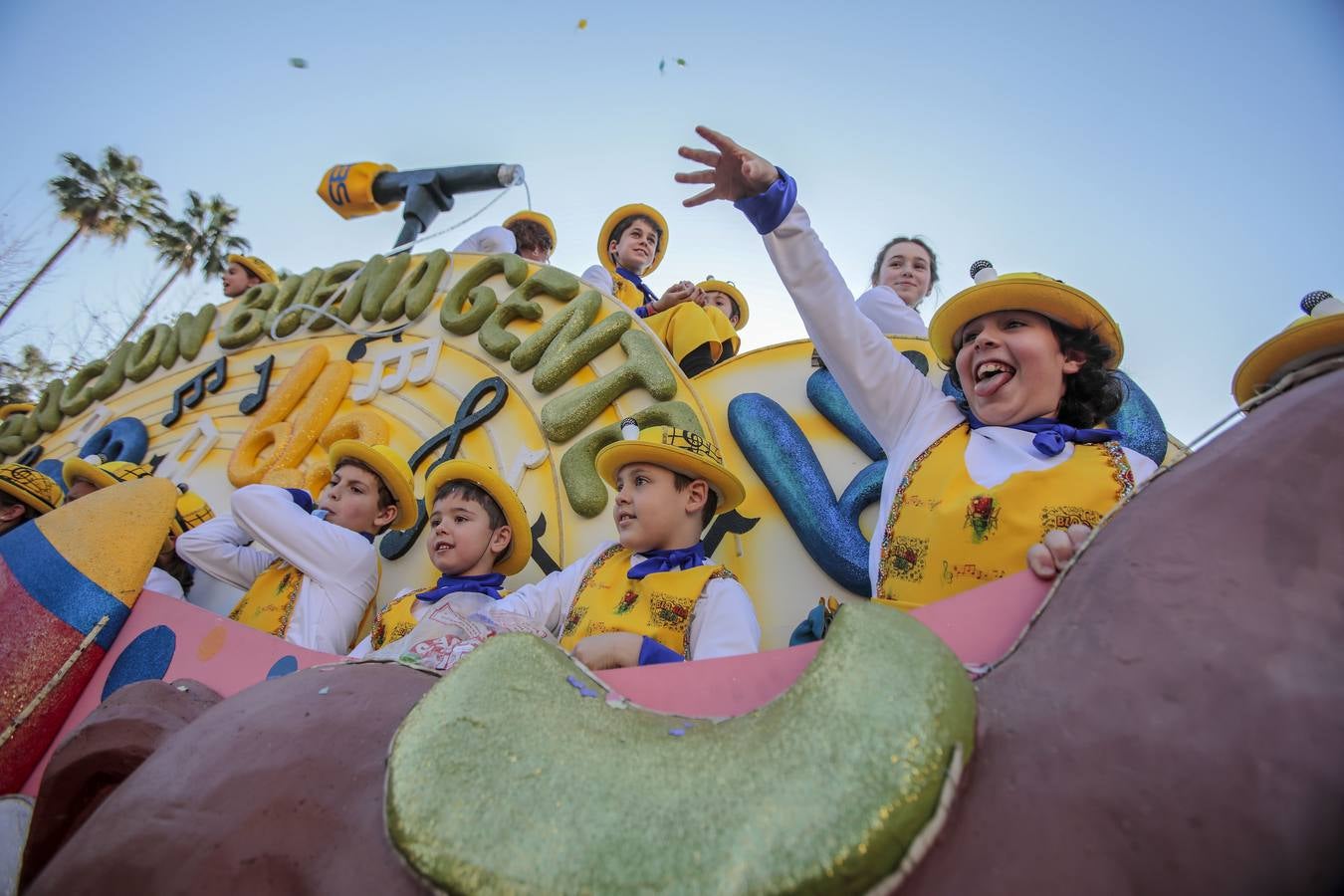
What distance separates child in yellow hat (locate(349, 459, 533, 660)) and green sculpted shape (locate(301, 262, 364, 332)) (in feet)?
8.16

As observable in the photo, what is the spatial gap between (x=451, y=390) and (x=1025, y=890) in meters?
3.09

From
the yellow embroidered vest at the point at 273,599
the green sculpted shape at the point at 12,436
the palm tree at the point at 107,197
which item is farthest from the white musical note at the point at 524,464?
the palm tree at the point at 107,197

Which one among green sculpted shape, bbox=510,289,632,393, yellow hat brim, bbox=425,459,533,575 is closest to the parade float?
yellow hat brim, bbox=425,459,533,575

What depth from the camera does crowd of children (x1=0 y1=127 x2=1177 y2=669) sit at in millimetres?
1309

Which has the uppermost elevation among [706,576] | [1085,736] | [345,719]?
[706,576]

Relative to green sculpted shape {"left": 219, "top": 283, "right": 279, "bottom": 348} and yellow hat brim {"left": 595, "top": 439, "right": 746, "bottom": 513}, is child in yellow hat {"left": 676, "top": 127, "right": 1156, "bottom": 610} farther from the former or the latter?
green sculpted shape {"left": 219, "top": 283, "right": 279, "bottom": 348}

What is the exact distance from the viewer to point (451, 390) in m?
3.24

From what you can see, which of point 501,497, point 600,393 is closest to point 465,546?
point 501,497

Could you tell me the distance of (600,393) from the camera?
8.70ft

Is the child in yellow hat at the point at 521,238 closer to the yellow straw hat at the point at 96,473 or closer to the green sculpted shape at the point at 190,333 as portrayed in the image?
the green sculpted shape at the point at 190,333

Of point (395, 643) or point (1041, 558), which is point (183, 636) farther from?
point (1041, 558)

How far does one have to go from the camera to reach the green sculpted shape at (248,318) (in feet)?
14.9

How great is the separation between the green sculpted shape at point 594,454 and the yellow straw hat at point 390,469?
2.09 feet

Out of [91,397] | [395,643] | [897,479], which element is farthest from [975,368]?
[91,397]
